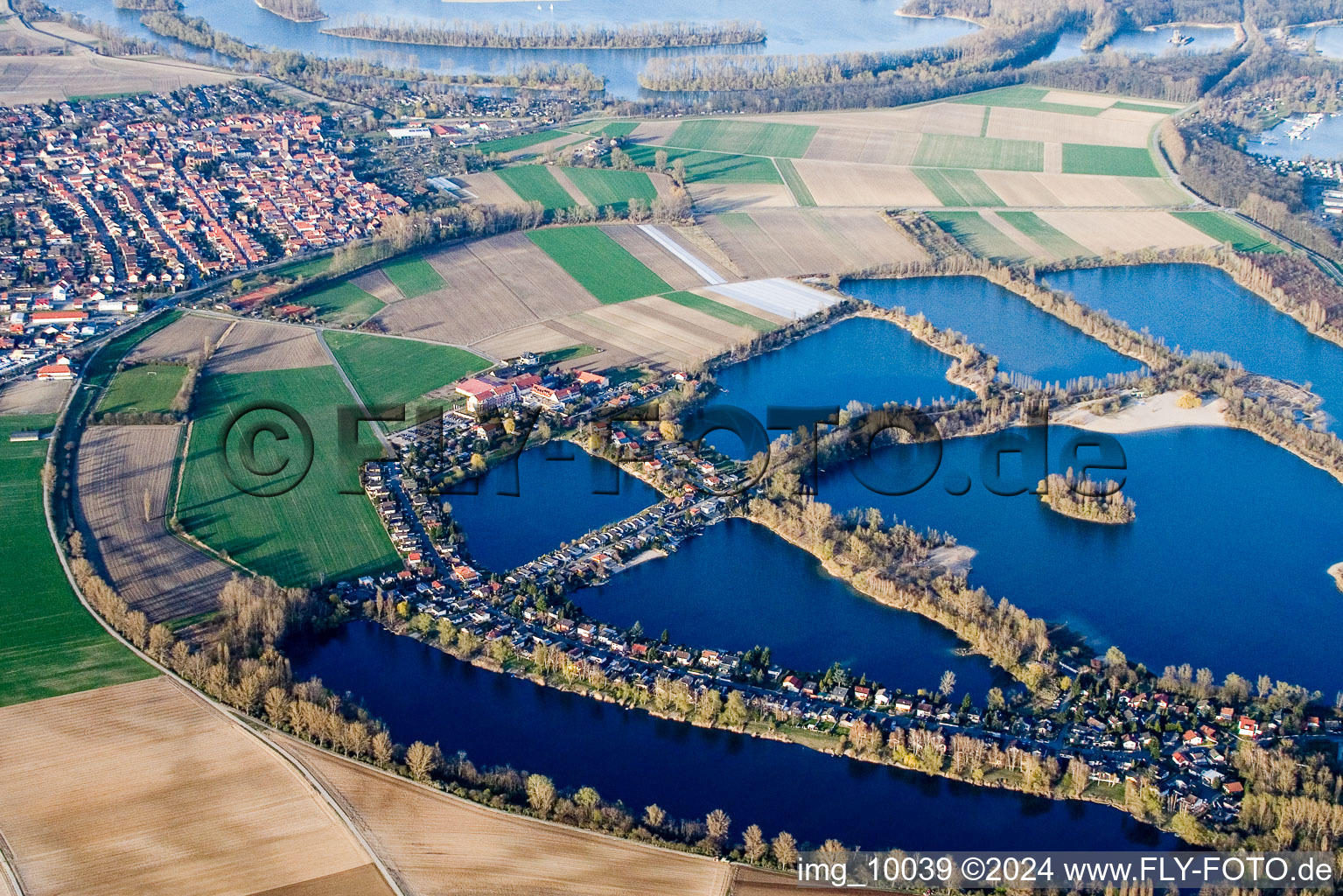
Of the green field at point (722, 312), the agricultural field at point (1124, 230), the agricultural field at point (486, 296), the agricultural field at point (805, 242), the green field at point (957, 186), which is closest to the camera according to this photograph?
the agricultural field at point (486, 296)

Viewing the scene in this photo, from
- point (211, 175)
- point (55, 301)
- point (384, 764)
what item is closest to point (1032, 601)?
point (384, 764)

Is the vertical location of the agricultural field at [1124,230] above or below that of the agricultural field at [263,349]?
above

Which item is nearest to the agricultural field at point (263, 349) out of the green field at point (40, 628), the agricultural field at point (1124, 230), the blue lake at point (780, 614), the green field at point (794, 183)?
the green field at point (40, 628)

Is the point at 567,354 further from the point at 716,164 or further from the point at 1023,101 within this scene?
the point at 1023,101

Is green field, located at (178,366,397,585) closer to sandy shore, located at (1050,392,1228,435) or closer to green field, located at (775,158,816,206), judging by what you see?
sandy shore, located at (1050,392,1228,435)

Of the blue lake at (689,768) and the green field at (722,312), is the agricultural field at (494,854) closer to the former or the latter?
the blue lake at (689,768)

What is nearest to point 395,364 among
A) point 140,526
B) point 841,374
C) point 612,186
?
point 140,526

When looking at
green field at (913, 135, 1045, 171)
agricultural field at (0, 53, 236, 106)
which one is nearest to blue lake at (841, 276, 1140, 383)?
green field at (913, 135, 1045, 171)
